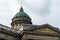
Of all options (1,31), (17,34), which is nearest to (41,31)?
(17,34)

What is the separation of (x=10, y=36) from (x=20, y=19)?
11.2 metres

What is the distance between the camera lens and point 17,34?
163 ft

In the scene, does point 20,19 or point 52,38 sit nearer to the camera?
point 52,38

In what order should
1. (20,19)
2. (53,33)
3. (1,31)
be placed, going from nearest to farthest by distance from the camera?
(1,31) → (53,33) → (20,19)

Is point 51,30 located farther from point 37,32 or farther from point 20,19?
point 20,19

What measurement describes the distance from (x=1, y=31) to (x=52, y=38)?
10.2 m

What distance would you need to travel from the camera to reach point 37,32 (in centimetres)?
4978

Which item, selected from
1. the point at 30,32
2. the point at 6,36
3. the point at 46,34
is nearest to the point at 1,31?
the point at 6,36

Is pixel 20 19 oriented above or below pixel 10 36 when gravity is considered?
above

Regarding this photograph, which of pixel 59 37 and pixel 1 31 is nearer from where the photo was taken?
pixel 1 31

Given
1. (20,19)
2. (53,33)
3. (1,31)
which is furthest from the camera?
(20,19)

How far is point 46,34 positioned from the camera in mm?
50250

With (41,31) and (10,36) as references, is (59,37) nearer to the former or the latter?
(41,31)

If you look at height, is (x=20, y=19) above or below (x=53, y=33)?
above
